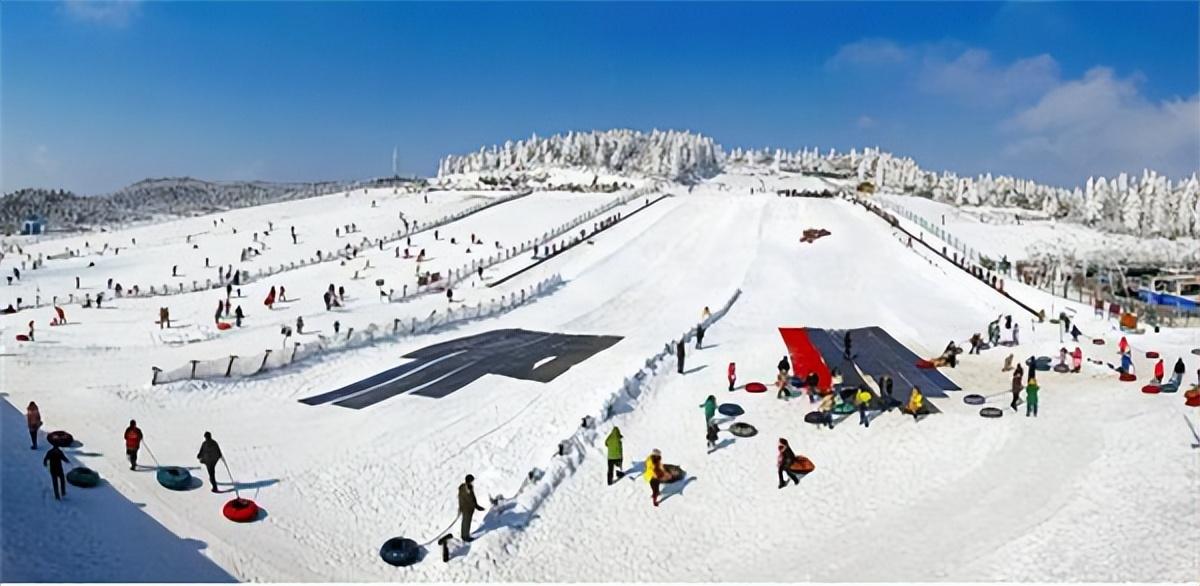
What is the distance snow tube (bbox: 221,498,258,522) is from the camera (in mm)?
15070

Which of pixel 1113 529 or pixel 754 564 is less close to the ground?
pixel 1113 529

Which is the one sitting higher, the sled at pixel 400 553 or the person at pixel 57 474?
the person at pixel 57 474

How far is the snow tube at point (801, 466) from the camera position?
17.6 metres

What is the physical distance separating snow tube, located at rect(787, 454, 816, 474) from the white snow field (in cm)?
26

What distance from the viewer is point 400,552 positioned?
1418 cm

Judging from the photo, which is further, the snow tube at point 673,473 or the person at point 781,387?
the person at point 781,387

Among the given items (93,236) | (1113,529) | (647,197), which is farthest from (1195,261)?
(93,236)

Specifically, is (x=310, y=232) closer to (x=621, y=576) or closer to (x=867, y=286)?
(x=867, y=286)

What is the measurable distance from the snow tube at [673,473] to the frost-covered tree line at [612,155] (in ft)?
479

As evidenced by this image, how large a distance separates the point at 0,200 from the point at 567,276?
403 feet

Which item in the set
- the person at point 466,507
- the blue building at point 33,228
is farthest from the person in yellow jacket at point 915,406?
the blue building at point 33,228

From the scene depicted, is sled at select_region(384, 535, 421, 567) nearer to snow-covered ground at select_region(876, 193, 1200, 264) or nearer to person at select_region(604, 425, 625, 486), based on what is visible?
person at select_region(604, 425, 625, 486)

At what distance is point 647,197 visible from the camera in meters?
86.1

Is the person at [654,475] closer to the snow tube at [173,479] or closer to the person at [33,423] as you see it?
the snow tube at [173,479]
